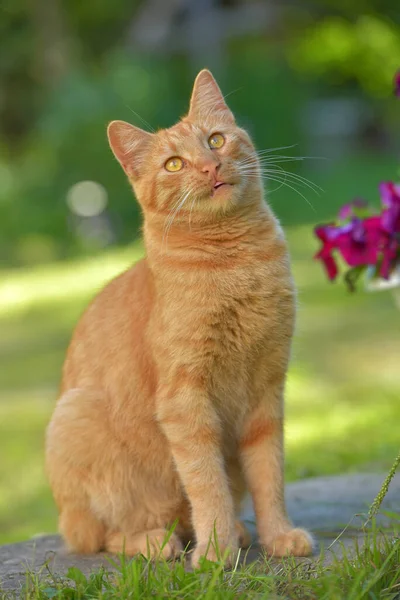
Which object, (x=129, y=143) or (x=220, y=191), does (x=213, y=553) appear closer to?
(x=220, y=191)

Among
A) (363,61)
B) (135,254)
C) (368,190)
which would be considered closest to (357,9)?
(363,61)

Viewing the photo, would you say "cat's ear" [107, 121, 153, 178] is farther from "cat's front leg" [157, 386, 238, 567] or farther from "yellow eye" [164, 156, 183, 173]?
"cat's front leg" [157, 386, 238, 567]

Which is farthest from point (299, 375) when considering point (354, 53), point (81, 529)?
point (354, 53)

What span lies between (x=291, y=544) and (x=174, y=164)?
1.20m

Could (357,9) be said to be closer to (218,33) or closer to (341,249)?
(218,33)

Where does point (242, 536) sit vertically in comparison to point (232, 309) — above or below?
below

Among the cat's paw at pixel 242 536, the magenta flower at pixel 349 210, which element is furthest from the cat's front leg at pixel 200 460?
the magenta flower at pixel 349 210

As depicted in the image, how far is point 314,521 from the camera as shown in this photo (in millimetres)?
3504

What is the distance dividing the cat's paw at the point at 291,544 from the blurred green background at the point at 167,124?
684 mm

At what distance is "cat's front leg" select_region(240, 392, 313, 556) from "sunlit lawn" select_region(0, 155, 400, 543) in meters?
0.31

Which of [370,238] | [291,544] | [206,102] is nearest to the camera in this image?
[291,544]

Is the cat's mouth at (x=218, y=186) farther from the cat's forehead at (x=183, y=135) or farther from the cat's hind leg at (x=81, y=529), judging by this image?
the cat's hind leg at (x=81, y=529)

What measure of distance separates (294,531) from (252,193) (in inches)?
40.8

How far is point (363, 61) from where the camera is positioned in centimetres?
1928
